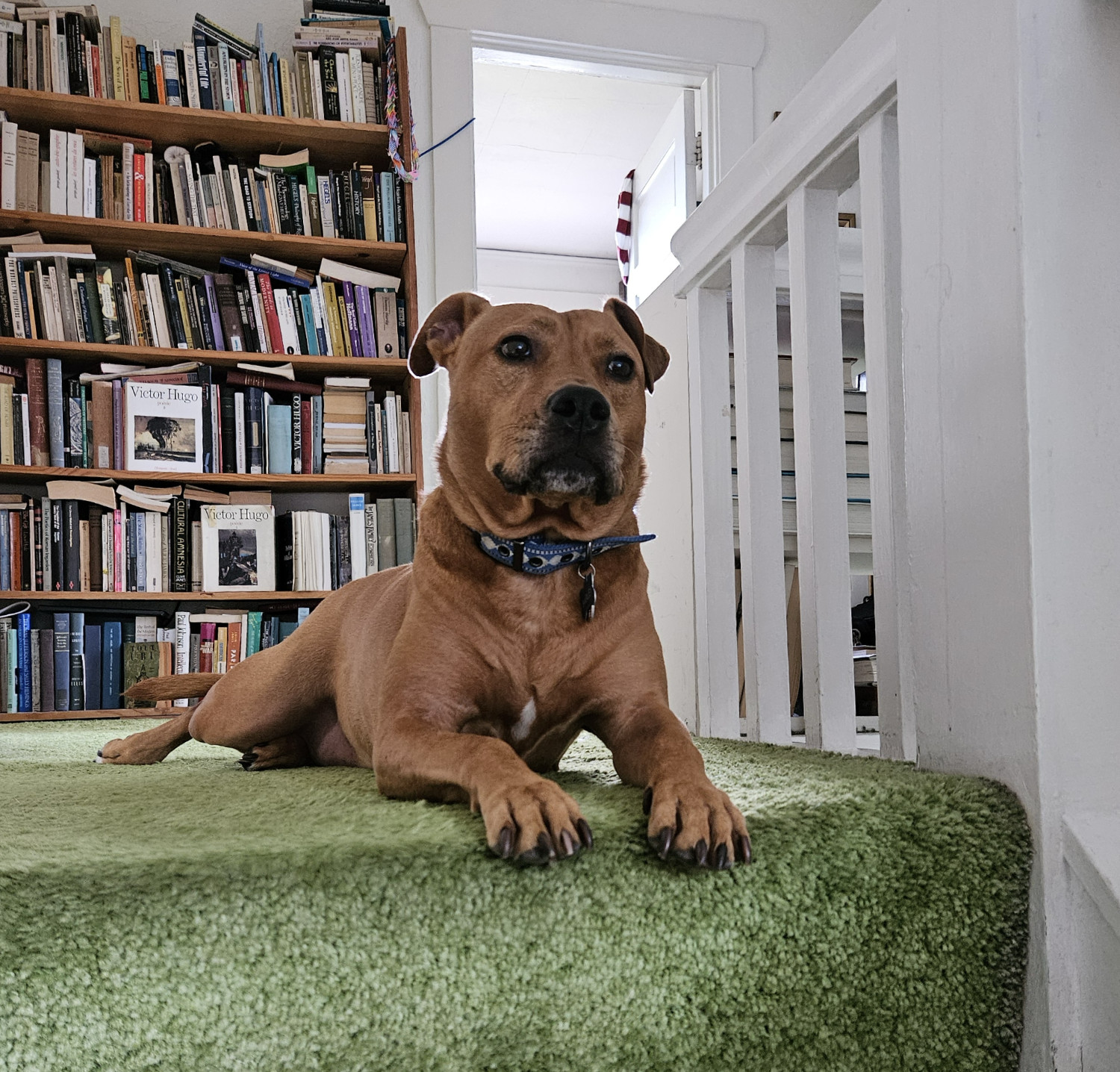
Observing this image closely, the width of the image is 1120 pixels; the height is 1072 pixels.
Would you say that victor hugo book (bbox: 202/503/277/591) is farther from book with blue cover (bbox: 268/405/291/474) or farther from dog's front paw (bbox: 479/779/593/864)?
dog's front paw (bbox: 479/779/593/864)

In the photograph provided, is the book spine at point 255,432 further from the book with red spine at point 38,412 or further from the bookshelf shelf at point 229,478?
the book with red spine at point 38,412

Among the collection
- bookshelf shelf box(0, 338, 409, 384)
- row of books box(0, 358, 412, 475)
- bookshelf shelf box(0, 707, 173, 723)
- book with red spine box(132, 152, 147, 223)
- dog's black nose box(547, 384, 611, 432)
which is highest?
book with red spine box(132, 152, 147, 223)

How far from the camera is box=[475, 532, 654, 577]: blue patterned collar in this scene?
1.13 metres

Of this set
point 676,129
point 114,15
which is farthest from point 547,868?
point 676,129

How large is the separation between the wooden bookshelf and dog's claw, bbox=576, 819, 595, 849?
106 inches

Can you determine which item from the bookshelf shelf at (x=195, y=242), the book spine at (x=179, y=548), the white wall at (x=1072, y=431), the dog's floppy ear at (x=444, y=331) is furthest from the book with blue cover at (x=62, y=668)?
the white wall at (x=1072, y=431)

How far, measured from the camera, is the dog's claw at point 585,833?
75cm

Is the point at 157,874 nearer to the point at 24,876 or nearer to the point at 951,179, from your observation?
the point at 24,876

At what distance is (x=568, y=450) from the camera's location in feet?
3.67

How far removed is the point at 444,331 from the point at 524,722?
0.59m

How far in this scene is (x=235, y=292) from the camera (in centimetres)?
334

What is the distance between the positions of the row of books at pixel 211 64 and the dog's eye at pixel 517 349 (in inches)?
98.7

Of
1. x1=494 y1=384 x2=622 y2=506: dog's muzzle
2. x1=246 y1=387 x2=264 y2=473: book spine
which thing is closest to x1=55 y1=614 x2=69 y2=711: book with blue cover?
x1=246 y1=387 x2=264 y2=473: book spine

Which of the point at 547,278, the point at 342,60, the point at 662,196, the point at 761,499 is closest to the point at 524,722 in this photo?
the point at 761,499
